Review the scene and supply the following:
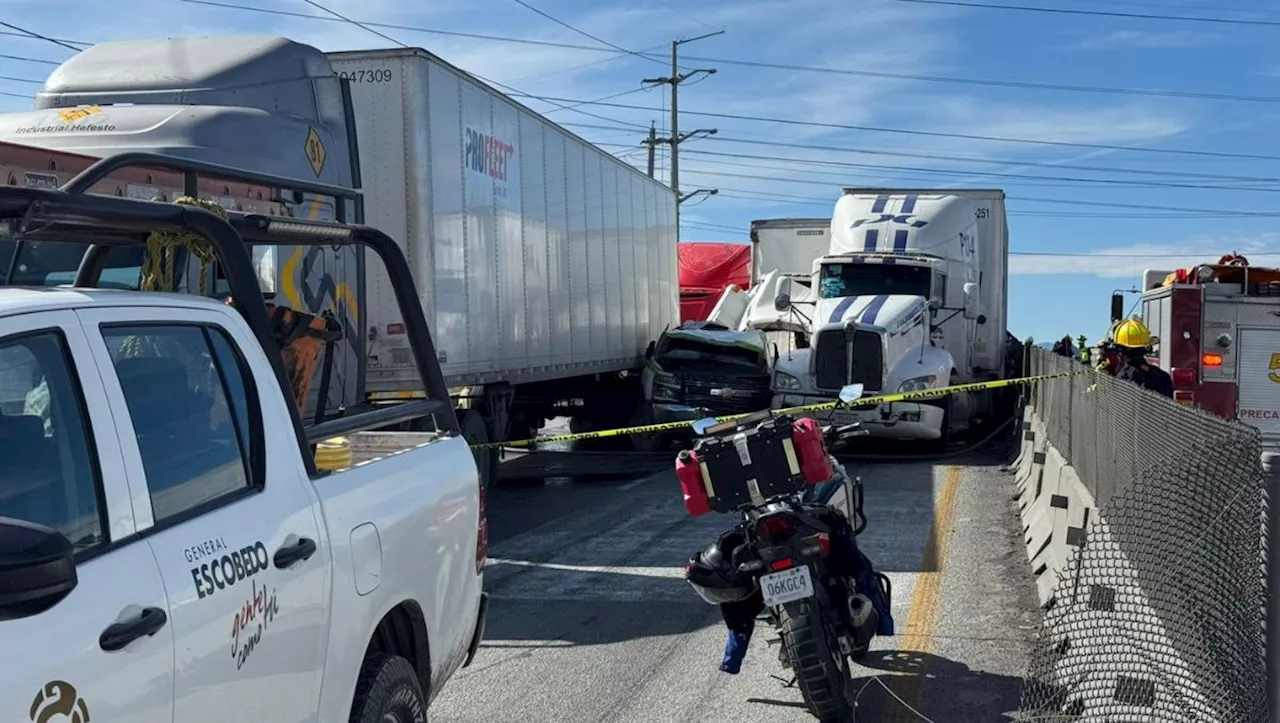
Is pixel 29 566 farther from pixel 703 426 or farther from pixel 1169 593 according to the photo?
pixel 1169 593

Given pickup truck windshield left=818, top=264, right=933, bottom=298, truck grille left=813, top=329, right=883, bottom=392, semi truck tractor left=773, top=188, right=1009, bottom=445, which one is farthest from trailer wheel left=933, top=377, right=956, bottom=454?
pickup truck windshield left=818, top=264, right=933, bottom=298

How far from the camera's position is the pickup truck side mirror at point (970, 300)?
66.8 feet

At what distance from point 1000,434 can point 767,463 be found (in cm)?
1603

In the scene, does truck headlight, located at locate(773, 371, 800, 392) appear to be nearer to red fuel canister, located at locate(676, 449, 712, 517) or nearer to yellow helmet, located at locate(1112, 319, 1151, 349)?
yellow helmet, located at locate(1112, 319, 1151, 349)

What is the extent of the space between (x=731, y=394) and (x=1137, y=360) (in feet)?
25.9

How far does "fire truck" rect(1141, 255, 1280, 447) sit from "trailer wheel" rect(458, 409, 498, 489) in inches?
299

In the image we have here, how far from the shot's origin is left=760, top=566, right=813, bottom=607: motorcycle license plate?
225 inches

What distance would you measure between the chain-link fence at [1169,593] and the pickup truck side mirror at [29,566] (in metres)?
3.54

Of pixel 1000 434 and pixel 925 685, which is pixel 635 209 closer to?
pixel 1000 434

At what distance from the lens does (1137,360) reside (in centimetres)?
1111

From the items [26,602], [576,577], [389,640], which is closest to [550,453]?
[576,577]

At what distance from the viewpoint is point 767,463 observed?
19.4 feet

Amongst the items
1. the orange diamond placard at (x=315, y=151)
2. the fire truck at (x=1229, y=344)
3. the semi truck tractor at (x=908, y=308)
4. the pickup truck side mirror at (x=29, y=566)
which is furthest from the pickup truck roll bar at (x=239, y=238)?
the semi truck tractor at (x=908, y=308)

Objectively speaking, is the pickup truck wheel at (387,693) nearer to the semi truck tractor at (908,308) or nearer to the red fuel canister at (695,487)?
the red fuel canister at (695,487)
